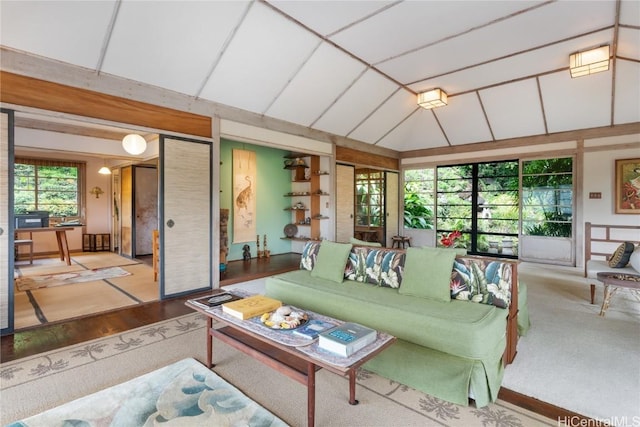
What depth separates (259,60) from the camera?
13.3ft

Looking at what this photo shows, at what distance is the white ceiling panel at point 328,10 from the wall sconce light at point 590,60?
305 centimetres

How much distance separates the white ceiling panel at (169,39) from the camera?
3.10m

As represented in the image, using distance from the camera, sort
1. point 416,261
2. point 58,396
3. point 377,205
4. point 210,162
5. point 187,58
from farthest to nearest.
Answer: point 377,205 < point 210,162 < point 187,58 < point 416,261 < point 58,396

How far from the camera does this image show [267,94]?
15.6 feet

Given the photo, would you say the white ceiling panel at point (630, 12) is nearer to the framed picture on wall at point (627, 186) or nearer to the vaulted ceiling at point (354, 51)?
the vaulted ceiling at point (354, 51)

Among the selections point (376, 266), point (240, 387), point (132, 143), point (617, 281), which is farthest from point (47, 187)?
point (617, 281)

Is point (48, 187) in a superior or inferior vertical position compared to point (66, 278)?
superior

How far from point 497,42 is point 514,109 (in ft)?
7.77

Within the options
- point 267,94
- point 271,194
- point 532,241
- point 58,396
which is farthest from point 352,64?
point 532,241

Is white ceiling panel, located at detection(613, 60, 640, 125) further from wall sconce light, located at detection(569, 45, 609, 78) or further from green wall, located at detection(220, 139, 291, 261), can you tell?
green wall, located at detection(220, 139, 291, 261)

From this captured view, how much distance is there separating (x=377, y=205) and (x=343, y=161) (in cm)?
195

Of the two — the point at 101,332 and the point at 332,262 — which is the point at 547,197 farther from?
the point at 101,332

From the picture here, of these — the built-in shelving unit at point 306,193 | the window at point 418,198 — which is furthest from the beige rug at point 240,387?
the window at point 418,198

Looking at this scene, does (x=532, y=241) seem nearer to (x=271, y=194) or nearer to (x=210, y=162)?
(x=271, y=194)
